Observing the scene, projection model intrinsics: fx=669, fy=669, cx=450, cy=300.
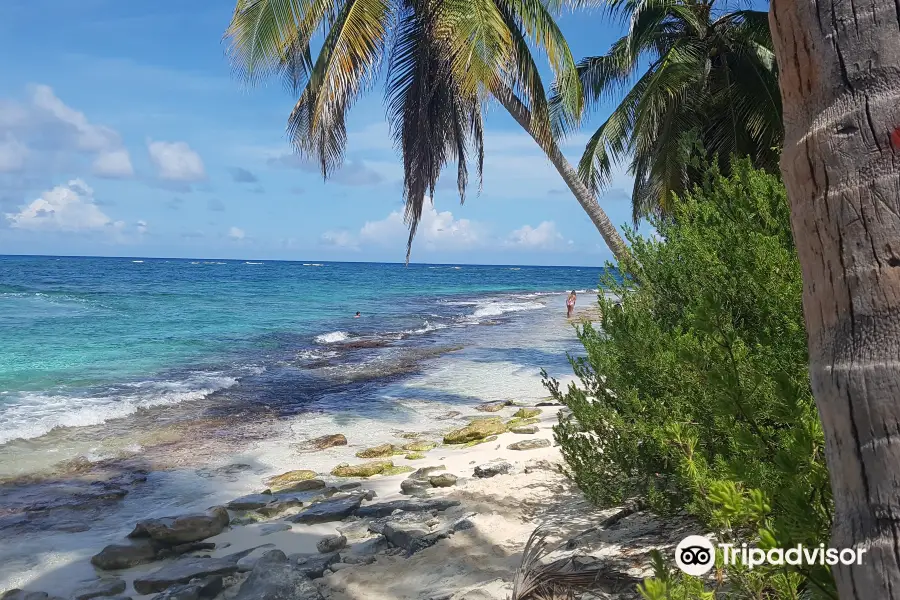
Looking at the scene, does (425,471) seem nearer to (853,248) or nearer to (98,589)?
(98,589)

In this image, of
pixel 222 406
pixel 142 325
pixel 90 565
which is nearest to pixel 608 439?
pixel 90 565

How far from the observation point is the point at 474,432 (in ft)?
32.6

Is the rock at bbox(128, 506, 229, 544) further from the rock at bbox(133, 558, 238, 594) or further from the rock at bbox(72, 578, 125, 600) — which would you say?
the rock at bbox(72, 578, 125, 600)

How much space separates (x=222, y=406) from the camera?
12.9 metres

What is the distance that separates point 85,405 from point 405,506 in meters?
8.62

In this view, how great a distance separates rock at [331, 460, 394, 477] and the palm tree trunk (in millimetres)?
4720

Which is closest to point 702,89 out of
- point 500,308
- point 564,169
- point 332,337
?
point 564,169

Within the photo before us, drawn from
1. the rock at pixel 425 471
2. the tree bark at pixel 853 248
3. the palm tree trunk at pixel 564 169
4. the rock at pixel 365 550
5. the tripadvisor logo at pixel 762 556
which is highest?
the palm tree trunk at pixel 564 169

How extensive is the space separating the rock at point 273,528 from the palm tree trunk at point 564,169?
623 centimetres

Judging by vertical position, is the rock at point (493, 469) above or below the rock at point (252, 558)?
above

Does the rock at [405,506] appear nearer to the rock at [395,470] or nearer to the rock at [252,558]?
the rock at [252,558]

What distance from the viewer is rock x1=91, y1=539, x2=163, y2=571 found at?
5.90 meters

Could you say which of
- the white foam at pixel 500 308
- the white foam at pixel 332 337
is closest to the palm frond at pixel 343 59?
the white foam at pixel 332 337

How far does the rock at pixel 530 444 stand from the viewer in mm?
8684
